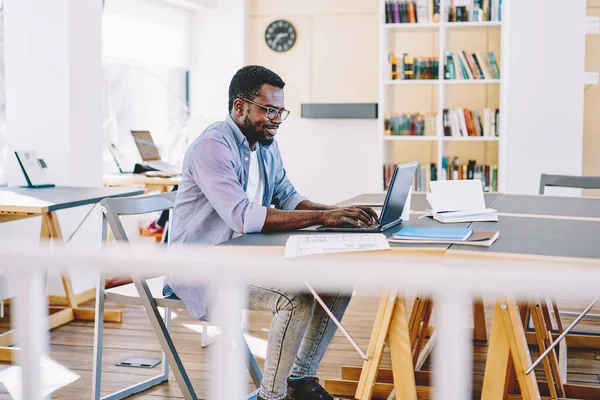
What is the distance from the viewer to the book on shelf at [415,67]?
18.9ft

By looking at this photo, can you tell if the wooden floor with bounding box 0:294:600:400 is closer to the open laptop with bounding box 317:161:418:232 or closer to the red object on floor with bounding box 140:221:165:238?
the open laptop with bounding box 317:161:418:232

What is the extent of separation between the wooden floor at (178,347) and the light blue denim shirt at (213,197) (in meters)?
0.75

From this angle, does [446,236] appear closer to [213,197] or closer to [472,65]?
[213,197]

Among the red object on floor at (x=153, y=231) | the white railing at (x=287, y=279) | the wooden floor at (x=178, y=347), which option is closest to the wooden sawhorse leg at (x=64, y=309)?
the wooden floor at (x=178, y=347)

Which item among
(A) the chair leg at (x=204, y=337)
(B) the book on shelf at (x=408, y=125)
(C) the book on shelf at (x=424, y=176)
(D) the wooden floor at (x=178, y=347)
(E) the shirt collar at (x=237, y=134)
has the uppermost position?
(B) the book on shelf at (x=408, y=125)

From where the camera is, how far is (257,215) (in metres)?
2.38

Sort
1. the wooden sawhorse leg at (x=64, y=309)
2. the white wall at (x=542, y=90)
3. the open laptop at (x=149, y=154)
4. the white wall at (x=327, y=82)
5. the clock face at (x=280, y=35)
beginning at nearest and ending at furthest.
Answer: the wooden sawhorse leg at (x=64, y=309) → the white wall at (x=542, y=90) → the open laptop at (x=149, y=154) → the white wall at (x=327, y=82) → the clock face at (x=280, y=35)

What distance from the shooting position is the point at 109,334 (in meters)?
4.01

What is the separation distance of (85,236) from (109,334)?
36.1 inches

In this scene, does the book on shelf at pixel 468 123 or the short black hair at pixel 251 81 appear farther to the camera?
the book on shelf at pixel 468 123

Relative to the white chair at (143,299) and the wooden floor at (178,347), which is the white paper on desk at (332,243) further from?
the wooden floor at (178,347)

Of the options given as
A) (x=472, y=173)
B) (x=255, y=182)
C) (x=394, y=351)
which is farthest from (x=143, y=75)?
(x=394, y=351)

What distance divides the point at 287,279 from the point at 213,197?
1.75m

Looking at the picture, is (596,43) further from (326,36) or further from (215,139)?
(215,139)
